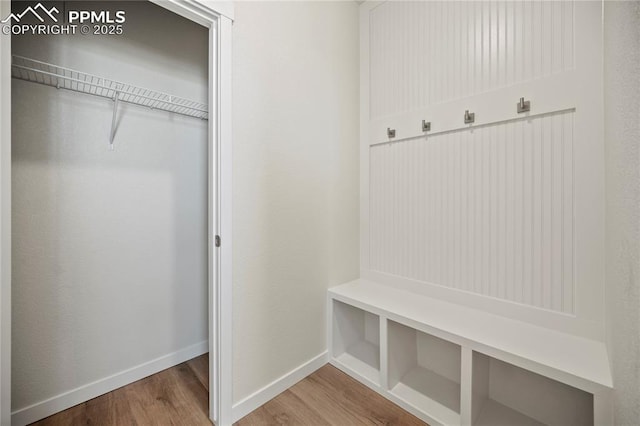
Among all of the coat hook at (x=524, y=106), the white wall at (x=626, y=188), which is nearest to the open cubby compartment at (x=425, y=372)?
the white wall at (x=626, y=188)

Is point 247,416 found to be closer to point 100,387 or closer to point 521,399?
point 100,387

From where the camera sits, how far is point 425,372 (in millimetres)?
1703

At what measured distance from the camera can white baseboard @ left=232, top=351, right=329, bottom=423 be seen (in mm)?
1418

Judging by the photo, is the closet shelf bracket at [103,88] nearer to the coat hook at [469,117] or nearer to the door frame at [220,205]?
the door frame at [220,205]

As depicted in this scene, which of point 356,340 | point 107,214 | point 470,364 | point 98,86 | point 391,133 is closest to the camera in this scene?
point 470,364

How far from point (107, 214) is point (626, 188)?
7.32ft

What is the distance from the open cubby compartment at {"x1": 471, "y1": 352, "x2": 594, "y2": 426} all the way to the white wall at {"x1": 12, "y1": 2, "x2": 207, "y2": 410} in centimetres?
178

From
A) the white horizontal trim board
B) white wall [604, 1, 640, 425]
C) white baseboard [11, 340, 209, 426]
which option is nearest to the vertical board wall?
the white horizontal trim board

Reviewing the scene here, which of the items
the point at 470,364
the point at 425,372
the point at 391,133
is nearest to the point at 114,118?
the point at 391,133

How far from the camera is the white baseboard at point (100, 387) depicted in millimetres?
1373

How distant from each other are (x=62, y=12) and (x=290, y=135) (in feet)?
4.40

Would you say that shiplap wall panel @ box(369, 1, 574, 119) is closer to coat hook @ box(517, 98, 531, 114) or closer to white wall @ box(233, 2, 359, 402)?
coat hook @ box(517, 98, 531, 114)

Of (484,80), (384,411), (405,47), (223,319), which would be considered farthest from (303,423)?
(405,47)

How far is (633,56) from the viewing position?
607mm
